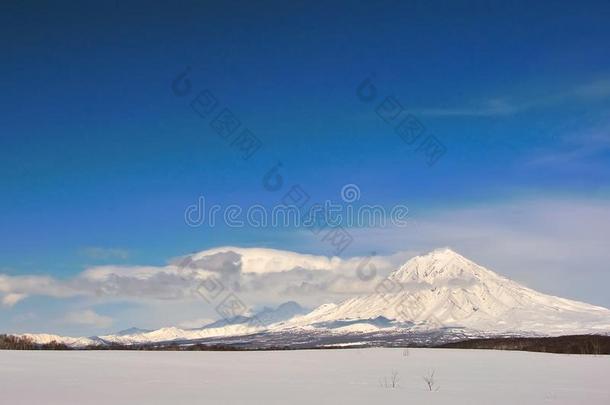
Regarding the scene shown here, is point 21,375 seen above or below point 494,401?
above

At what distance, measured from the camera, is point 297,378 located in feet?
53.0

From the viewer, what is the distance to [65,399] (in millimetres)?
11797

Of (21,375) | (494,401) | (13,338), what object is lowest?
(494,401)

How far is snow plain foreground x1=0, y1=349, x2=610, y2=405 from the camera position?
1252 cm

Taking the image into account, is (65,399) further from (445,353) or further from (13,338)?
(13,338)

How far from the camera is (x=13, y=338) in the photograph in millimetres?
29906

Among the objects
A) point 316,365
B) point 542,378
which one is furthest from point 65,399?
point 542,378

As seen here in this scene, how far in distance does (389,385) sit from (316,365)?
17.9ft

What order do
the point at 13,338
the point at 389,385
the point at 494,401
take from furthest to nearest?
1. the point at 13,338
2. the point at 389,385
3. the point at 494,401

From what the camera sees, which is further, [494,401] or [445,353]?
[445,353]

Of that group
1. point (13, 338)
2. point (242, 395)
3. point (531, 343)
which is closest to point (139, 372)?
point (242, 395)

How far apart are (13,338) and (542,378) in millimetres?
21910

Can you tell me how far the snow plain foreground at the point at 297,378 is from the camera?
12.5 m

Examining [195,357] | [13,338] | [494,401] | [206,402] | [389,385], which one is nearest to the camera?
[206,402]
